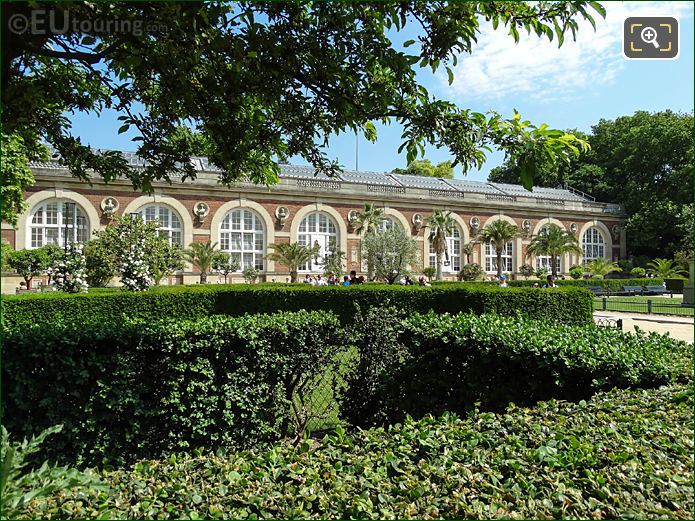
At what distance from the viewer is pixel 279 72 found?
3688 mm

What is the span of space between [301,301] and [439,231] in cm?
2222

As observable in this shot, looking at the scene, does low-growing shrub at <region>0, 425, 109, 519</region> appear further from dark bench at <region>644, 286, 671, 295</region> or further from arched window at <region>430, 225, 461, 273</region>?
arched window at <region>430, 225, 461, 273</region>

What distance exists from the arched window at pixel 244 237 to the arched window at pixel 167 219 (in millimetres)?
2886

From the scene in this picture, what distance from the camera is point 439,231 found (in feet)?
113

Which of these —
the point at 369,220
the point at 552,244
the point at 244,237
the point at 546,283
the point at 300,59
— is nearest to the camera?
the point at 300,59

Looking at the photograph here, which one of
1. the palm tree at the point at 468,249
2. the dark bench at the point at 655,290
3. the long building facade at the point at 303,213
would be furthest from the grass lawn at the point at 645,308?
the long building facade at the point at 303,213

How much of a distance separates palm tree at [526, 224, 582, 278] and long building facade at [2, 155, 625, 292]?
70.4 inches

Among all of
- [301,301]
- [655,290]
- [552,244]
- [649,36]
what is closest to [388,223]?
[552,244]

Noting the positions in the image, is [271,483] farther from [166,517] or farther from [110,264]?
[110,264]

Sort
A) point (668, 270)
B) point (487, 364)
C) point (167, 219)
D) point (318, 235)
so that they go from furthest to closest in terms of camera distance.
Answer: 1. point (668, 270)
2. point (318, 235)
3. point (167, 219)
4. point (487, 364)

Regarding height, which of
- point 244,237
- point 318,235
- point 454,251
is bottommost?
point 454,251

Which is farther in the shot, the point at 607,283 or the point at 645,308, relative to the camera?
the point at 607,283

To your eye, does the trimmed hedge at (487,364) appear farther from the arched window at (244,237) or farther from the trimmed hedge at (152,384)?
the arched window at (244,237)

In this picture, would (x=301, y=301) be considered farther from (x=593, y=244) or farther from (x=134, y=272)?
(x=593, y=244)
